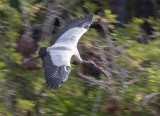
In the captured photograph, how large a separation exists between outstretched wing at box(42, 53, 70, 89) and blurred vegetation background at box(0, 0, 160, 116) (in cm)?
24

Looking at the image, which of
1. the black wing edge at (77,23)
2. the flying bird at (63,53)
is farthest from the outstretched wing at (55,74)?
the black wing edge at (77,23)

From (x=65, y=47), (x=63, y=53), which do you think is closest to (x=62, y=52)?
(x=63, y=53)

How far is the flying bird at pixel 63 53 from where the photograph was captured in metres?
5.38

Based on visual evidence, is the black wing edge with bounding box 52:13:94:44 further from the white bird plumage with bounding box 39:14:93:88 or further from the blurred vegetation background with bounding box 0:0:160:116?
the blurred vegetation background with bounding box 0:0:160:116

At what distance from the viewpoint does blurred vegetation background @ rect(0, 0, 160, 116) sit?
18.9 feet

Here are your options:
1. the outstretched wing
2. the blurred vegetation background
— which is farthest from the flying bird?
the blurred vegetation background

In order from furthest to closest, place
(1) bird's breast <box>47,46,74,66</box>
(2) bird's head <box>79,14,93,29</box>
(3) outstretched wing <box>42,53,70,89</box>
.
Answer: (2) bird's head <box>79,14,93,29</box>
(1) bird's breast <box>47,46,74,66</box>
(3) outstretched wing <box>42,53,70,89</box>

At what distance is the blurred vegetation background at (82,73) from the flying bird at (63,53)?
0.11 m

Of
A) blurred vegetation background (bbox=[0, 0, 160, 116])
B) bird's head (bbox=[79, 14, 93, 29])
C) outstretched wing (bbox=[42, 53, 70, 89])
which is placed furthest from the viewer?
bird's head (bbox=[79, 14, 93, 29])

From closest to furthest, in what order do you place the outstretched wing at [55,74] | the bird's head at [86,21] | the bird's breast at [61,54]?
the outstretched wing at [55,74] → the bird's breast at [61,54] → the bird's head at [86,21]

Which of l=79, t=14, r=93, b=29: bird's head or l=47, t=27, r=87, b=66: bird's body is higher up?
l=79, t=14, r=93, b=29: bird's head

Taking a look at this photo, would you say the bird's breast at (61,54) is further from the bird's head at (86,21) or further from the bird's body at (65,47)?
the bird's head at (86,21)

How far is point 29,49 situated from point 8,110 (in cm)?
57

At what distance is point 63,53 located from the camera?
571 centimetres
